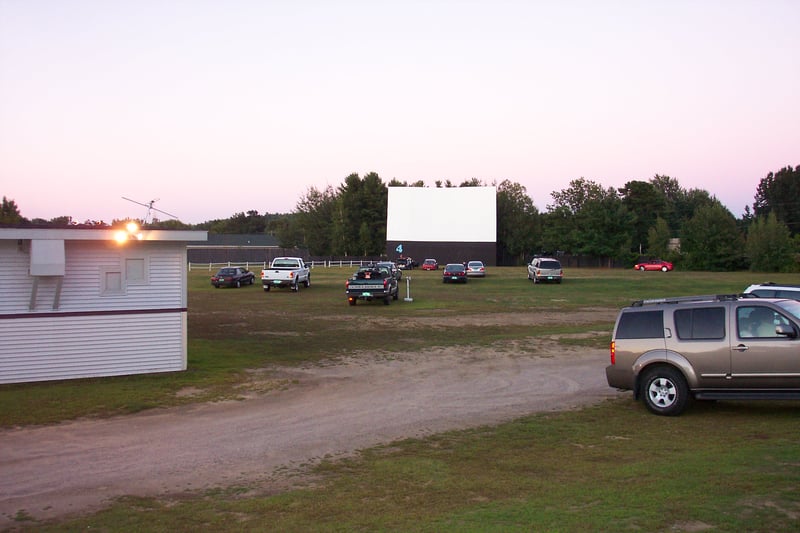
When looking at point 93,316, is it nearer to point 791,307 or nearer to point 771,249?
point 791,307

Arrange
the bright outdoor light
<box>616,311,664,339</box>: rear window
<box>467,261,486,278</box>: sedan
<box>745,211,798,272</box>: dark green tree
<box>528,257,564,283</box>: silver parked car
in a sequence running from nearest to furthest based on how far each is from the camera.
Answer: <box>616,311,664,339</box>: rear window < the bright outdoor light < <box>528,257,564,283</box>: silver parked car < <box>467,261,486,278</box>: sedan < <box>745,211,798,272</box>: dark green tree

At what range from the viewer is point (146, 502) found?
7527 millimetres

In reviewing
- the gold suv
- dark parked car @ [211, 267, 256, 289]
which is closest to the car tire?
the gold suv

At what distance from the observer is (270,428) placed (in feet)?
36.4

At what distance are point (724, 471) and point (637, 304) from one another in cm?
447

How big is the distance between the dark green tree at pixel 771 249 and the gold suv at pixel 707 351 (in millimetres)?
69460

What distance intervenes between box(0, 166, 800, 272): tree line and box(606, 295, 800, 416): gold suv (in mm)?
76268

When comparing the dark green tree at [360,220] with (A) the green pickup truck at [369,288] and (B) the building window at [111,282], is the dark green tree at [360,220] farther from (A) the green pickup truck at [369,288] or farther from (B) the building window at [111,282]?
(B) the building window at [111,282]

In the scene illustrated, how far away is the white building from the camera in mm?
15031

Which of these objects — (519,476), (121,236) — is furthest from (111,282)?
(519,476)

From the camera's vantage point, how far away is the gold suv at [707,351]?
410 inches

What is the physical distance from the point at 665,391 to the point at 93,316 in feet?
39.5

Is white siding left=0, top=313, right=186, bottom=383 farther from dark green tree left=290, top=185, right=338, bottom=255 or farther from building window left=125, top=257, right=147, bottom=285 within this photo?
dark green tree left=290, top=185, right=338, bottom=255

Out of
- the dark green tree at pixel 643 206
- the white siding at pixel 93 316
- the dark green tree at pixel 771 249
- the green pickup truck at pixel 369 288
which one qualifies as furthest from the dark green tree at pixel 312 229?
the white siding at pixel 93 316
